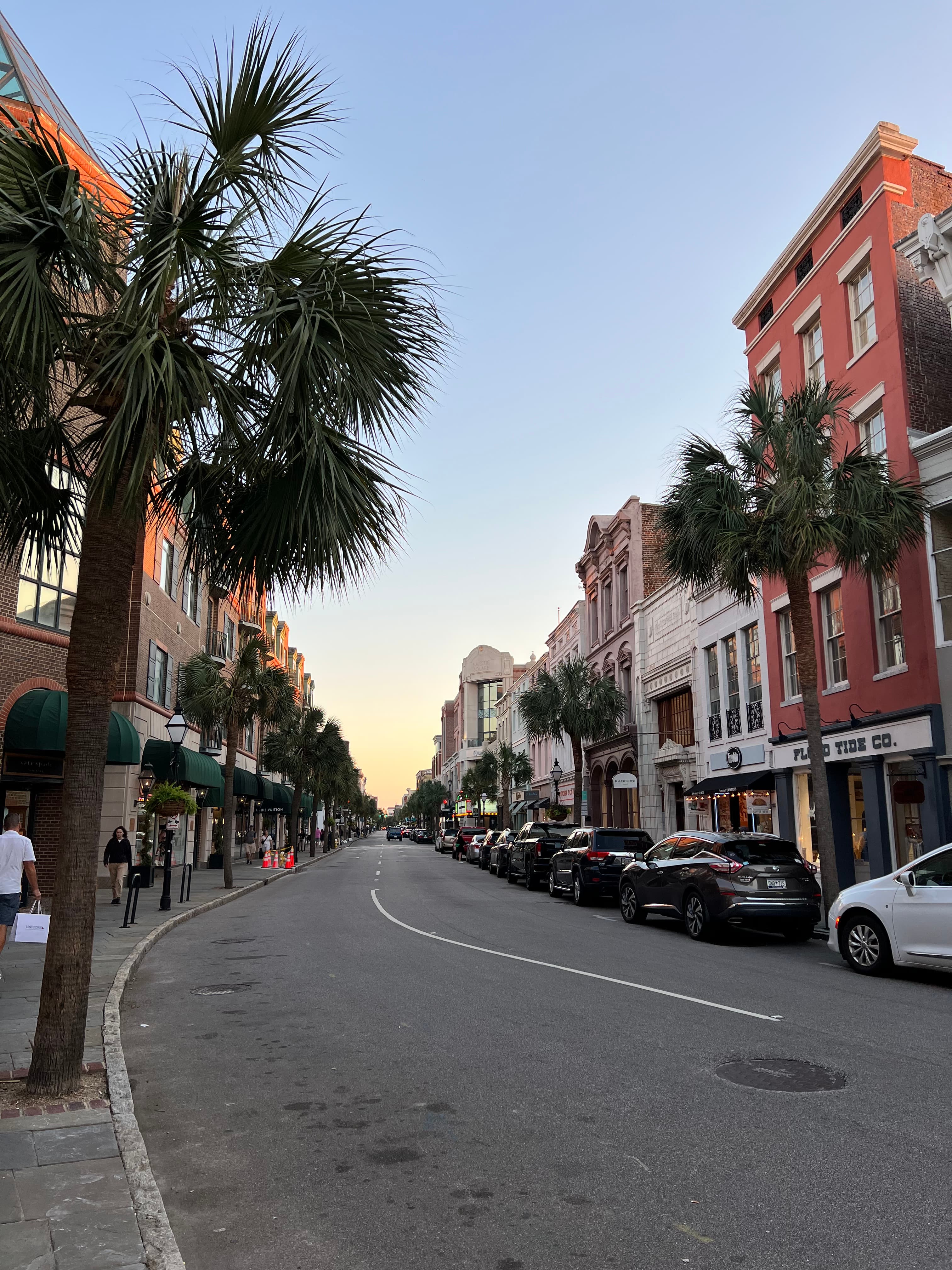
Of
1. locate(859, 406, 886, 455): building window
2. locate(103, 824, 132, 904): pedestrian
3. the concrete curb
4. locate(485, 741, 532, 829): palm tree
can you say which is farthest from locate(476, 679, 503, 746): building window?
the concrete curb

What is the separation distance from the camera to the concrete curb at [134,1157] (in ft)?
13.0

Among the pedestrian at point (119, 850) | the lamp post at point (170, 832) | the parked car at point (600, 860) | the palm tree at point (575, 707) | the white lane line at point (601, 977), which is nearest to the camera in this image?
the white lane line at point (601, 977)

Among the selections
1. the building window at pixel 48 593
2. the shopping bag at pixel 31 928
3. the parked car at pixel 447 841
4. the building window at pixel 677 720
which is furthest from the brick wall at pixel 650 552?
the shopping bag at pixel 31 928

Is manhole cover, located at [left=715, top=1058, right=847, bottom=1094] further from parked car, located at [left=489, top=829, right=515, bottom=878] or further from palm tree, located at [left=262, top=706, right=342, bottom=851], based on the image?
palm tree, located at [left=262, top=706, right=342, bottom=851]

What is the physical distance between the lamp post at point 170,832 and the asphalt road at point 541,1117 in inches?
→ 311

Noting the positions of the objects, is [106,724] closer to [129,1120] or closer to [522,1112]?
[129,1120]

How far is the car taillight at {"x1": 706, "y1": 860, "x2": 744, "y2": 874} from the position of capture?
1418 cm

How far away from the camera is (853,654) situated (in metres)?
20.5

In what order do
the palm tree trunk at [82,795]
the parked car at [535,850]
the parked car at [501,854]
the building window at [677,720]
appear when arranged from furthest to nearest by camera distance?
1. the building window at [677,720]
2. the parked car at [501,854]
3. the parked car at [535,850]
4. the palm tree trunk at [82,795]

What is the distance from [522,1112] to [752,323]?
25256mm

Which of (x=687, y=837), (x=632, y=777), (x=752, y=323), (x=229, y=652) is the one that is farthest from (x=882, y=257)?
(x=229, y=652)

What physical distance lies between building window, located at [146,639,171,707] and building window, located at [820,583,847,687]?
18.6 meters

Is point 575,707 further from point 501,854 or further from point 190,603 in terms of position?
point 190,603

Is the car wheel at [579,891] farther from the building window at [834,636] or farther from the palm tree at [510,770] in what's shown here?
the palm tree at [510,770]
